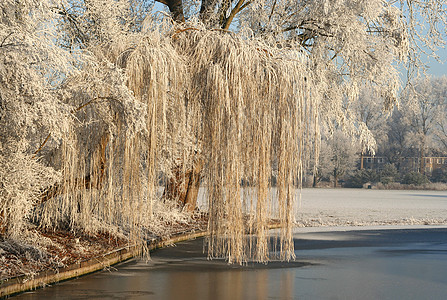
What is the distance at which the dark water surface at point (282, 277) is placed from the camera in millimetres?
8398

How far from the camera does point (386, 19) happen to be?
19078mm

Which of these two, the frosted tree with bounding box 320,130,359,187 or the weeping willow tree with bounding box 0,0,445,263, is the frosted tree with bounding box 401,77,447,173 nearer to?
the frosted tree with bounding box 320,130,359,187

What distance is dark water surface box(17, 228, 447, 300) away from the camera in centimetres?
840

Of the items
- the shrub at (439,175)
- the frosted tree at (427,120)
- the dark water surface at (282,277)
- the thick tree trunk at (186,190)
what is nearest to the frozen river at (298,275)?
the dark water surface at (282,277)

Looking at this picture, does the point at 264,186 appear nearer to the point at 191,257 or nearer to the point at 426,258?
the point at 191,257

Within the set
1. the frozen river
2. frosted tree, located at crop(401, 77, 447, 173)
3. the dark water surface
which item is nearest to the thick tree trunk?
the frozen river

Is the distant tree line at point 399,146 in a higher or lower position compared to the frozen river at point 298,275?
higher

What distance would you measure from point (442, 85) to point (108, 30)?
190 ft

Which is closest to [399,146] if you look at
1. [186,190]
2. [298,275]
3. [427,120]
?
[427,120]

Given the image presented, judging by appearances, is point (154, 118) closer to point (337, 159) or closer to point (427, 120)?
point (337, 159)

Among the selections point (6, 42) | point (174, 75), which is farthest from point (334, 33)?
point (6, 42)

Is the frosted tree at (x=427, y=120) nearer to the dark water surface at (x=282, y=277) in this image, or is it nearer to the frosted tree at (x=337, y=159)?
the frosted tree at (x=337, y=159)

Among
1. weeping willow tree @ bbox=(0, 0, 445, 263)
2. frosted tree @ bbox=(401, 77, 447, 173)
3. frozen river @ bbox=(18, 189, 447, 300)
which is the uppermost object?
frosted tree @ bbox=(401, 77, 447, 173)

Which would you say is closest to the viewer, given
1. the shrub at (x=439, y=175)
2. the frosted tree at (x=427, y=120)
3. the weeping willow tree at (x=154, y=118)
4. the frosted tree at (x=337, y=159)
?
the weeping willow tree at (x=154, y=118)
